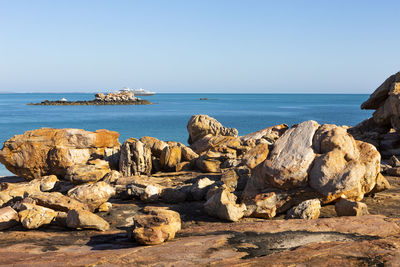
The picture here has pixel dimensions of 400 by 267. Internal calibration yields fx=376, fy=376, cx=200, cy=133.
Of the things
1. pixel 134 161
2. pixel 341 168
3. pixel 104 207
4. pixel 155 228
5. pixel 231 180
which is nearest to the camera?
pixel 155 228

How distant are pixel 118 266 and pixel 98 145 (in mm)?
11437

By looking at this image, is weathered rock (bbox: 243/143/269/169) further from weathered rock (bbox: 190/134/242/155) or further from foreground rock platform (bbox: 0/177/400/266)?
weathered rock (bbox: 190/134/242/155)

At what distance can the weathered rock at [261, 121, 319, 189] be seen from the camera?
33.7 ft

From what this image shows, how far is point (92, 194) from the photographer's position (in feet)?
35.3

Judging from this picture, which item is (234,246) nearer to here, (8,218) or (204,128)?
(8,218)

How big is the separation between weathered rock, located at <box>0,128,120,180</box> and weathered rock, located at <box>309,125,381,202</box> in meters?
9.28

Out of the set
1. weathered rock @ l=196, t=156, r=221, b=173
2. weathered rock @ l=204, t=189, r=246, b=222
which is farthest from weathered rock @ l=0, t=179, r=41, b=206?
weathered rock @ l=196, t=156, r=221, b=173

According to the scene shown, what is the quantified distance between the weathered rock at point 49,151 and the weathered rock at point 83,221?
703 cm

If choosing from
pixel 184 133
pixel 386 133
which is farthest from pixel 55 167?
pixel 184 133

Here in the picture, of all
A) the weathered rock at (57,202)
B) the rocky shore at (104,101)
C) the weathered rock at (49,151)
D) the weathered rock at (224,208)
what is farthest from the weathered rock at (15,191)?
the rocky shore at (104,101)

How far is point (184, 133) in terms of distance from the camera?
5475 cm

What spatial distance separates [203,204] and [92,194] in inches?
126

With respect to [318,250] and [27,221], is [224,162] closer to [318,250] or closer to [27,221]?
[27,221]

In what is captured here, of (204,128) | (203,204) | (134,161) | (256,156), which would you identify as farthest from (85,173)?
(204,128)
